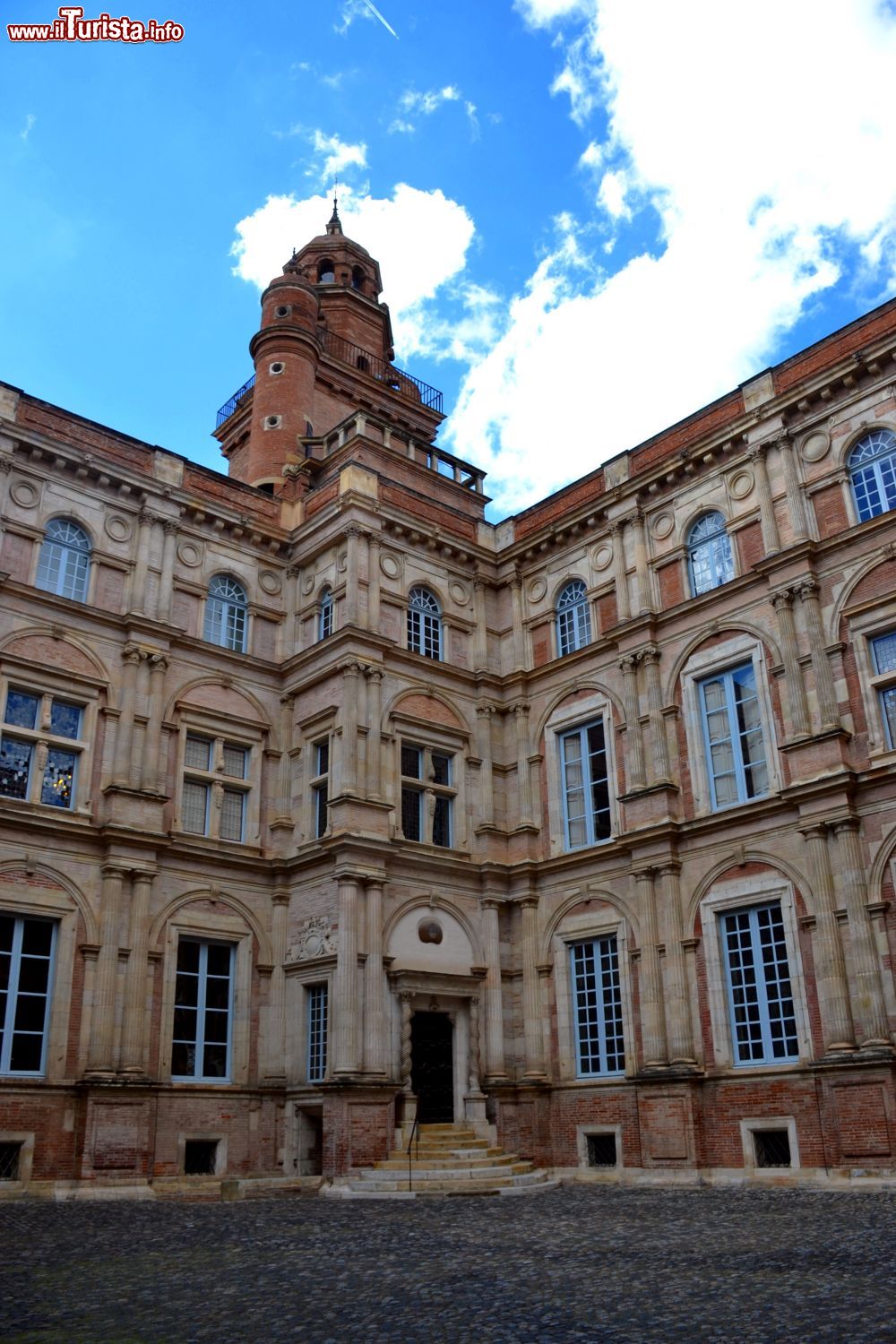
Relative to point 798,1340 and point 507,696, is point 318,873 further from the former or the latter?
point 798,1340

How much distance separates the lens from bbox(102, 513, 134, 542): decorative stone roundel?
24.5 m

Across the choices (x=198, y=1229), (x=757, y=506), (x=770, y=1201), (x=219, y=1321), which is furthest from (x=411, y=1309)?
(x=757, y=506)

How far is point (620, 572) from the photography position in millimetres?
25578

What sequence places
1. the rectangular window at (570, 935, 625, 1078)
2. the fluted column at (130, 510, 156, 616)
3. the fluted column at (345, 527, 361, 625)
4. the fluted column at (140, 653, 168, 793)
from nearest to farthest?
1. the rectangular window at (570, 935, 625, 1078)
2. the fluted column at (140, 653, 168, 793)
3. the fluted column at (130, 510, 156, 616)
4. the fluted column at (345, 527, 361, 625)

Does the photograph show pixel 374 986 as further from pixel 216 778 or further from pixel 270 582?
pixel 270 582

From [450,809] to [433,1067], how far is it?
18.9 ft

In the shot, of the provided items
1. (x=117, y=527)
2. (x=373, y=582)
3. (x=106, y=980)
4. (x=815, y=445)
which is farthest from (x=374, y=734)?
(x=815, y=445)

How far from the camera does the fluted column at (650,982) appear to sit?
2161 cm

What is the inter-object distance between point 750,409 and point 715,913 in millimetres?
10495

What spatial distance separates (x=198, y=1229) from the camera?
14.4 metres

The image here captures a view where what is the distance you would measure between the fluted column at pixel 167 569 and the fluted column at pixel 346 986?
282 inches

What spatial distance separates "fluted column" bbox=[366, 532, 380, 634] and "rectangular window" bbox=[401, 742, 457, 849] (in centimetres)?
286

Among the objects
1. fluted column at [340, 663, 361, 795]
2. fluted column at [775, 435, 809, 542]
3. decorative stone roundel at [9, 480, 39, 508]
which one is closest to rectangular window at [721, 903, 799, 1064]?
fluted column at [775, 435, 809, 542]

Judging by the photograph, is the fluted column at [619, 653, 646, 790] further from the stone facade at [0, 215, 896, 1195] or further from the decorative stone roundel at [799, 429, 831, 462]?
the decorative stone roundel at [799, 429, 831, 462]
